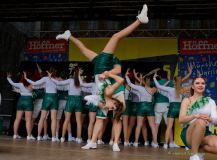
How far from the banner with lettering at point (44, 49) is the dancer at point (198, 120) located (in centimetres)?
568

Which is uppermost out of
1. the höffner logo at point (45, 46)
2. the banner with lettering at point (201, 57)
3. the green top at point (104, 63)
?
the höffner logo at point (45, 46)

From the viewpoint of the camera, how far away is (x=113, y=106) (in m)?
6.14

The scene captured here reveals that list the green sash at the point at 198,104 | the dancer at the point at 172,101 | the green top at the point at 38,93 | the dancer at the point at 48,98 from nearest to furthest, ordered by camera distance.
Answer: the green sash at the point at 198,104
the dancer at the point at 172,101
the dancer at the point at 48,98
the green top at the point at 38,93

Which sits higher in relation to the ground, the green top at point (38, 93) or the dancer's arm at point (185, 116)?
the green top at point (38, 93)

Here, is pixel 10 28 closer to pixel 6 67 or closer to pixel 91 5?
pixel 6 67

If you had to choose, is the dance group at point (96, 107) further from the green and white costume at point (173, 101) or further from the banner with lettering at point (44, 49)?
the banner with lettering at point (44, 49)

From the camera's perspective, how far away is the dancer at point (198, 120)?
4.59 metres

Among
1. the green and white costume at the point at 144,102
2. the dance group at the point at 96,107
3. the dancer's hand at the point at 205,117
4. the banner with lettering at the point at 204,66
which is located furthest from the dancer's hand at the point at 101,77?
the banner with lettering at the point at 204,66

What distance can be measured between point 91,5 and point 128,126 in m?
2.98

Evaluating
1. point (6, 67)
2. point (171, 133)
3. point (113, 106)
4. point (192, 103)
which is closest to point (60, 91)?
point (6, 67)

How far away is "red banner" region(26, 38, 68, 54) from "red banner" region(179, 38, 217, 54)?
3.03m

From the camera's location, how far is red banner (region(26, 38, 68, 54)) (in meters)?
9.95

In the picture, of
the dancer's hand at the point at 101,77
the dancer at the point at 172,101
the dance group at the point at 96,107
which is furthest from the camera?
the dance group at the point at 96,107

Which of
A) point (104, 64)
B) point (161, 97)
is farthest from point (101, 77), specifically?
point (161, 97)
